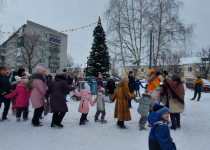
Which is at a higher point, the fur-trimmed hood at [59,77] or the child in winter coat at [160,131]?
the fur-trimmed hood at [59,77]

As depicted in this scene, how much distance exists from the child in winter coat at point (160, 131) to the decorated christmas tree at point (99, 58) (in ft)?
47.0

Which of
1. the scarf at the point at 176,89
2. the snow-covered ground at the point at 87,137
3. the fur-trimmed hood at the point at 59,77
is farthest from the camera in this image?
the scarf at the point at 176,89

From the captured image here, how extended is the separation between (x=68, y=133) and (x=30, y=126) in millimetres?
1410

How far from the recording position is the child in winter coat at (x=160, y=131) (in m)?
2.27

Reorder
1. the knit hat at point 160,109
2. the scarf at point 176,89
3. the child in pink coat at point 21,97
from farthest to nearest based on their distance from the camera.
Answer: the child in pink coat at point 21,97
the scarf at point 176,89
the knit hat at point 160,109

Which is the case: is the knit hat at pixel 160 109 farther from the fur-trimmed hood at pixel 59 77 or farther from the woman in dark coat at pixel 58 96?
the fur-trimmed hood at pixel 59 77

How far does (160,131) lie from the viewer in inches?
91.6

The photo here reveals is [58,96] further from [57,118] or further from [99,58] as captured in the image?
[99,58]

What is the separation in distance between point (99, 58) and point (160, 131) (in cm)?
1485

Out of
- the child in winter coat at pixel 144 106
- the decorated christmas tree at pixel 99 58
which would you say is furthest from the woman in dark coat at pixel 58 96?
the decorated christmas tree at pixel 99 58

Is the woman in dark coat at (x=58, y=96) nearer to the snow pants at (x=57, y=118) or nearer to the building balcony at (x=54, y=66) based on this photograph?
the snow pants at (x=57, y=118)

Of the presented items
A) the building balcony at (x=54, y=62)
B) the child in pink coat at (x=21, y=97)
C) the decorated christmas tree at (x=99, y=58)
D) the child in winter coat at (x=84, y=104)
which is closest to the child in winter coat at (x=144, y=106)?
the child in winter coat at (x=84, y=104)

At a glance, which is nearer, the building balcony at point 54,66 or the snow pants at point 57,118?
the snow pants at point 57,118

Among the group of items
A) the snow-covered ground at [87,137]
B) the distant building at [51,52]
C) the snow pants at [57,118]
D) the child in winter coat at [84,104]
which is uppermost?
the distant building at [51,52]
